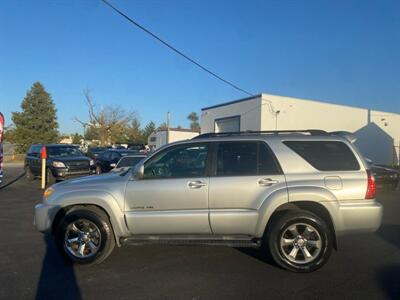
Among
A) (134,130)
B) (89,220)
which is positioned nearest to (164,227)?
(89,220)

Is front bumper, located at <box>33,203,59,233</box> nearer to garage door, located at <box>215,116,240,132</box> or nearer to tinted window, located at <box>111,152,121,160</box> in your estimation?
tinted window, located at <box>111,152,121,160</box>

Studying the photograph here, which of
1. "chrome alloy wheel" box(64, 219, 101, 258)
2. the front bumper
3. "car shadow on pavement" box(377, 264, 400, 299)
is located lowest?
"car shadow on pavement" box(377, 264, 400, 299)

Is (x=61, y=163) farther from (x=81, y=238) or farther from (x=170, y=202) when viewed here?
(x=170, y=202)

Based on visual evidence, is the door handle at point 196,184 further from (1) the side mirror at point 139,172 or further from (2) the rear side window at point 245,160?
(1) the side mirror at point 139,172

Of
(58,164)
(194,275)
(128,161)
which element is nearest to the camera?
(194,275)

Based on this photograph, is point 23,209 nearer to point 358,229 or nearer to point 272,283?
point 272,283

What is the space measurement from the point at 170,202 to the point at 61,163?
11537 millimetres

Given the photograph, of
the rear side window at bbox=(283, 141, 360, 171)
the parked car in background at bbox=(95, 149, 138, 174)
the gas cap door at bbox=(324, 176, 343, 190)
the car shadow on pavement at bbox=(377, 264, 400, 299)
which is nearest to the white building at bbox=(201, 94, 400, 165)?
the parked car in background at bbox=(95, 149, 138, 174)

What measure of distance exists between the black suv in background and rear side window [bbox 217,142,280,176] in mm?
11569

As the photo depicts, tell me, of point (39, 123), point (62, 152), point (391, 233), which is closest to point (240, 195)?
point (391, 233)

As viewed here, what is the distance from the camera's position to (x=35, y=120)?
57344 millimetres

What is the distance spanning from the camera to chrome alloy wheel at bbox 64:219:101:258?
5723 millimetres

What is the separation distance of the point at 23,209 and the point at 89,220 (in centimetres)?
583

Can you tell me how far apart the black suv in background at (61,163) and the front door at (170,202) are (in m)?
11.1
